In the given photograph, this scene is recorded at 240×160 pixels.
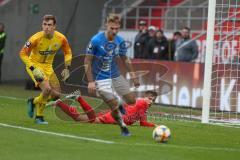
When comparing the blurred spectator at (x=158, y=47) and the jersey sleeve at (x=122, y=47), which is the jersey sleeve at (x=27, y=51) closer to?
the jersey sleeve at (x=122, y=47)

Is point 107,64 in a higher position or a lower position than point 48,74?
higher

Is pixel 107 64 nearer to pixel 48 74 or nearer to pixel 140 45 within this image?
pixel 48 74

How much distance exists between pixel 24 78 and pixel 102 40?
16.5 m

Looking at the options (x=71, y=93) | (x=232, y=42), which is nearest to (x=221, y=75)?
(x=232, y=42)

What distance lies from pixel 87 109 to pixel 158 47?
878 cm

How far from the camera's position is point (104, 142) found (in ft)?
40.7

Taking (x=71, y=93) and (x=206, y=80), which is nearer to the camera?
(x=71, y=93)

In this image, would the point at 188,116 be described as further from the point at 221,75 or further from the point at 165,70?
the point at 165,70

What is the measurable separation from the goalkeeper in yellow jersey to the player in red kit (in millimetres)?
322

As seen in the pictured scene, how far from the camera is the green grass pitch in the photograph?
11.0m

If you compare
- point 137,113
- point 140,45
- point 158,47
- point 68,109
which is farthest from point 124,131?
point 140,45

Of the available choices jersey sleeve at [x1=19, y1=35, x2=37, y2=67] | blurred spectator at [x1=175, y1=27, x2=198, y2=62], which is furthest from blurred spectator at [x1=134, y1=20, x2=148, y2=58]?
jersey sleeve at [x1=19, y1=35, x2=37, y2=67]

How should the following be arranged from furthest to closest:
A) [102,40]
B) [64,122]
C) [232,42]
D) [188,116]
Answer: [232,42] < [188,116] < [64,122] < [102,40]

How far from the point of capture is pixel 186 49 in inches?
909
